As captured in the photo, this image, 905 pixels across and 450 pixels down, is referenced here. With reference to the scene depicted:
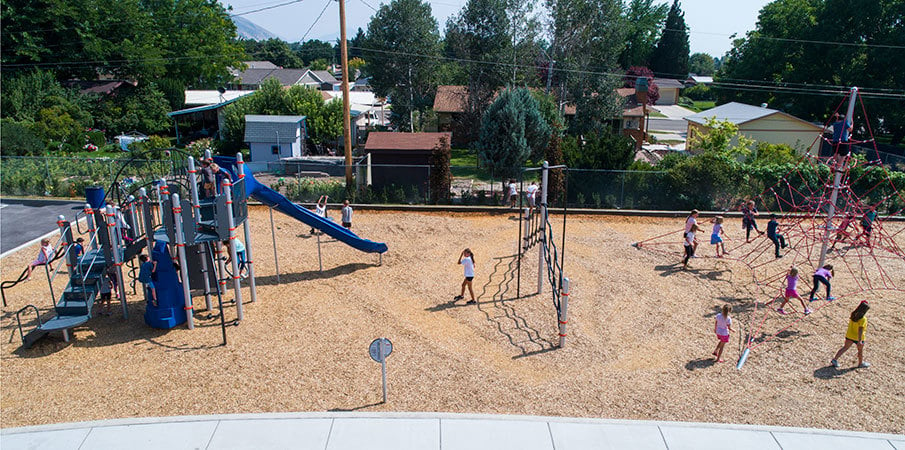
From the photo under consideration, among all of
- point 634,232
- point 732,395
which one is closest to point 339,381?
point 732,395

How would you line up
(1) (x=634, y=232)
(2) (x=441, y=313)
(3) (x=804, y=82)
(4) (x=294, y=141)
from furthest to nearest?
(3) (x=804, y=82) → (4) (x=294, y=141) → (1) (x=634, y=232) → (2) (x=441, y=313)

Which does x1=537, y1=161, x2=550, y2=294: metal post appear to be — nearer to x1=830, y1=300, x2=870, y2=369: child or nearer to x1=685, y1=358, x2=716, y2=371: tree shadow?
x1=685, y1=358, x2=716, y2=371: tree shadow

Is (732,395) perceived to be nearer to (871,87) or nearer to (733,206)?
(733,206)

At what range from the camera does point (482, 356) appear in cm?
1158

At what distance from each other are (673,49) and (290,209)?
79.7m

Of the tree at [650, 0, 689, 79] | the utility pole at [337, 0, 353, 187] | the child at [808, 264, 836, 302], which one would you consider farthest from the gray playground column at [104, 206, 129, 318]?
the tree at [650, 0, 689, 79]

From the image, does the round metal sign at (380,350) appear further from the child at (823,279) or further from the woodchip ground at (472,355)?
the child at (823,279)

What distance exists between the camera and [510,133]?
23094 mm

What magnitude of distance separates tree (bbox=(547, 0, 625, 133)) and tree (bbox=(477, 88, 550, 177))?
1383cm

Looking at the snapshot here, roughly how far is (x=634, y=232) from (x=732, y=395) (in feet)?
35.8

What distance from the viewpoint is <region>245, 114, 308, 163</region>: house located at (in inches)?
1337

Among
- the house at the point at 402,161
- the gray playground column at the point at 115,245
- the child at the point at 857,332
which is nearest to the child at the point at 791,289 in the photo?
the child at the point at 857,332

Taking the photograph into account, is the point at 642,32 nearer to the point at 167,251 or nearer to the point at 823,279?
the point at 823,279

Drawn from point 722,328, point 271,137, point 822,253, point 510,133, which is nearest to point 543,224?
point 722,328
